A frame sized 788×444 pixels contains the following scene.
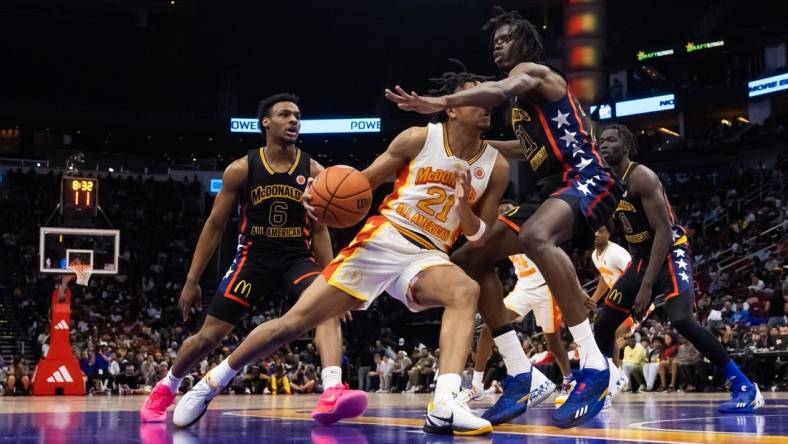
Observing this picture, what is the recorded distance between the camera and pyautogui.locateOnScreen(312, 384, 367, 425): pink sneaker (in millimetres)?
5059

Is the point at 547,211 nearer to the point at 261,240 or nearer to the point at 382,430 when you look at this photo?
the point at 382,430

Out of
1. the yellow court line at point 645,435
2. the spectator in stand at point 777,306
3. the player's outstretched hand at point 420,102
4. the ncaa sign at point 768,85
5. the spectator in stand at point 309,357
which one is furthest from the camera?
the ncaa sign at point 768,85

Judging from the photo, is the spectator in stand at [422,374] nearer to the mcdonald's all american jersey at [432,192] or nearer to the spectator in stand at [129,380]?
the spectator in stand at [129,380]

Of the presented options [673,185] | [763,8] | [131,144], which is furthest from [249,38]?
[763,8]

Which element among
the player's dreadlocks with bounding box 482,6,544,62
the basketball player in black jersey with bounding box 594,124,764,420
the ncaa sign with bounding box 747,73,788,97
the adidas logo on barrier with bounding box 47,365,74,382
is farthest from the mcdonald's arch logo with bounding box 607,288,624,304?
the ncaa sign with bounding box 747,73,788,97

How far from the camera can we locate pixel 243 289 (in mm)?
5973

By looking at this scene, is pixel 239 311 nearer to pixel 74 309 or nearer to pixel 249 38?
pixel 74 309

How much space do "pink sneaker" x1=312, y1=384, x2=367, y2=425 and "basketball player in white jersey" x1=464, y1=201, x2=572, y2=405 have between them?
5.18 feet

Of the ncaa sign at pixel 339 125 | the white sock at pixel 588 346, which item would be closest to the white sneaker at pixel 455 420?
the white sock at pixel 588 346

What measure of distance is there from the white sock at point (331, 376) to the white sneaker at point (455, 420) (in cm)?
100

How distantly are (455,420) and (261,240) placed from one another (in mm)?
2309

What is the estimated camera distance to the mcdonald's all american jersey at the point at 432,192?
4910mm

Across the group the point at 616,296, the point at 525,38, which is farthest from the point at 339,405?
the point at 616,296

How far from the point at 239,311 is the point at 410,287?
161 cm
